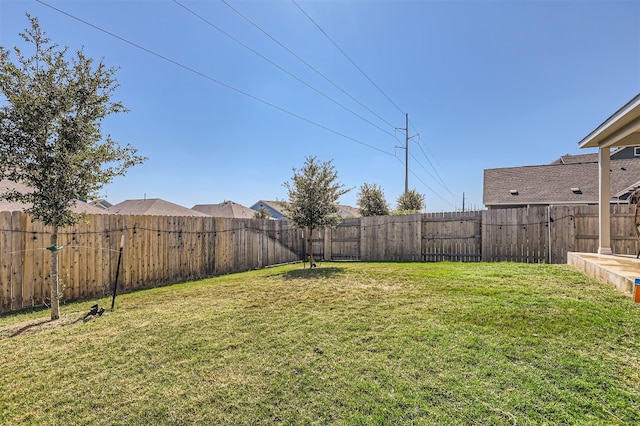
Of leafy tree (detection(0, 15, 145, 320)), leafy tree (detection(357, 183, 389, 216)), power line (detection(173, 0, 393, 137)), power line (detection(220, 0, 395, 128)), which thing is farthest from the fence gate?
leafy tree (detection(0, 15, 145, 320))

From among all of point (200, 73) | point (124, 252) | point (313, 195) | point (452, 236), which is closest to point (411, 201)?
point (452, 236)

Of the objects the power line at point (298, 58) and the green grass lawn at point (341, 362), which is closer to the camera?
the green grass lawn at point (341, 362)

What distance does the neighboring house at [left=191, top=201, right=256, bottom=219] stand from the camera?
3085 centimetres

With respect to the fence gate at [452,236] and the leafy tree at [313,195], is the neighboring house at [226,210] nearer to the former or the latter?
the leafy tree at [313,195]

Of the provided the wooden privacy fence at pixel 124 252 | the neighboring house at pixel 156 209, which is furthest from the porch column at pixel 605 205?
the neighboring house at pixel 156 209

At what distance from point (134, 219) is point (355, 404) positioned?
274 inches

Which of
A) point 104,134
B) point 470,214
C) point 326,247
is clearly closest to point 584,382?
point 104,134

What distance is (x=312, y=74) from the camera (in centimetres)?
1292

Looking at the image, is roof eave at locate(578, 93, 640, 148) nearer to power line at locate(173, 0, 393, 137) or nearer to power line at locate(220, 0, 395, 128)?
power line at locate(220, 0, 395, 128)

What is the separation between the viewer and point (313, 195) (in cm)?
902

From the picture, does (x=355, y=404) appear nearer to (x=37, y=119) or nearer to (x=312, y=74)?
(x=37, y=119)

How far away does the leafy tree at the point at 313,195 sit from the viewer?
29.6 ft

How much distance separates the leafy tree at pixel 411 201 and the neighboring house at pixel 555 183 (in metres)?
3.94

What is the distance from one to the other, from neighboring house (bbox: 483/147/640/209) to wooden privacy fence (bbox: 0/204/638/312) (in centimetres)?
945
